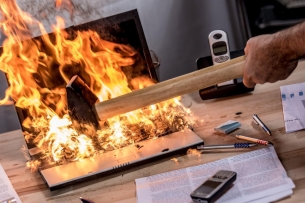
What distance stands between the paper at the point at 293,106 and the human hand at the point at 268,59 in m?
0.15

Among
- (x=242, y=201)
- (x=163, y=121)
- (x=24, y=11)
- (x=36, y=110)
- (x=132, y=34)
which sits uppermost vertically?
(x=24, y=11)

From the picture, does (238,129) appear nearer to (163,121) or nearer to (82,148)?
(163,121)

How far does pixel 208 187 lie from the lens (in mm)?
1104

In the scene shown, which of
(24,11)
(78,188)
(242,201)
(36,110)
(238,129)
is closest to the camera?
(242,201)

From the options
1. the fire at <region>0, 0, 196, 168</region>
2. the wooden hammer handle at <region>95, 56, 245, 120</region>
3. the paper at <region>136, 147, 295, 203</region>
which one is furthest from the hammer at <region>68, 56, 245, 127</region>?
the paper at <region>136, 147, 295, 203</region>

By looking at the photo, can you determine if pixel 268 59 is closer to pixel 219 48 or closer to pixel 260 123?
pixel 260 123

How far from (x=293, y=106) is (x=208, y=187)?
1.56 feet

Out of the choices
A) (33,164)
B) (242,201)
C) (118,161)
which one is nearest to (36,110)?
(33,164)

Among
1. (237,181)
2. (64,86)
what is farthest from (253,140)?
(64,86)

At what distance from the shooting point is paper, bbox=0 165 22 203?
1.26 meters

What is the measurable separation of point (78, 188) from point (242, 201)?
1.47ft

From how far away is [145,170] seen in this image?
1.30 metres

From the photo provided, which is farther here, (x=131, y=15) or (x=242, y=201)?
(x=131, y=15)

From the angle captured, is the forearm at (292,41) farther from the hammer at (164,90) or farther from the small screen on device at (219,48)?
the small screen on device at (219,48)
